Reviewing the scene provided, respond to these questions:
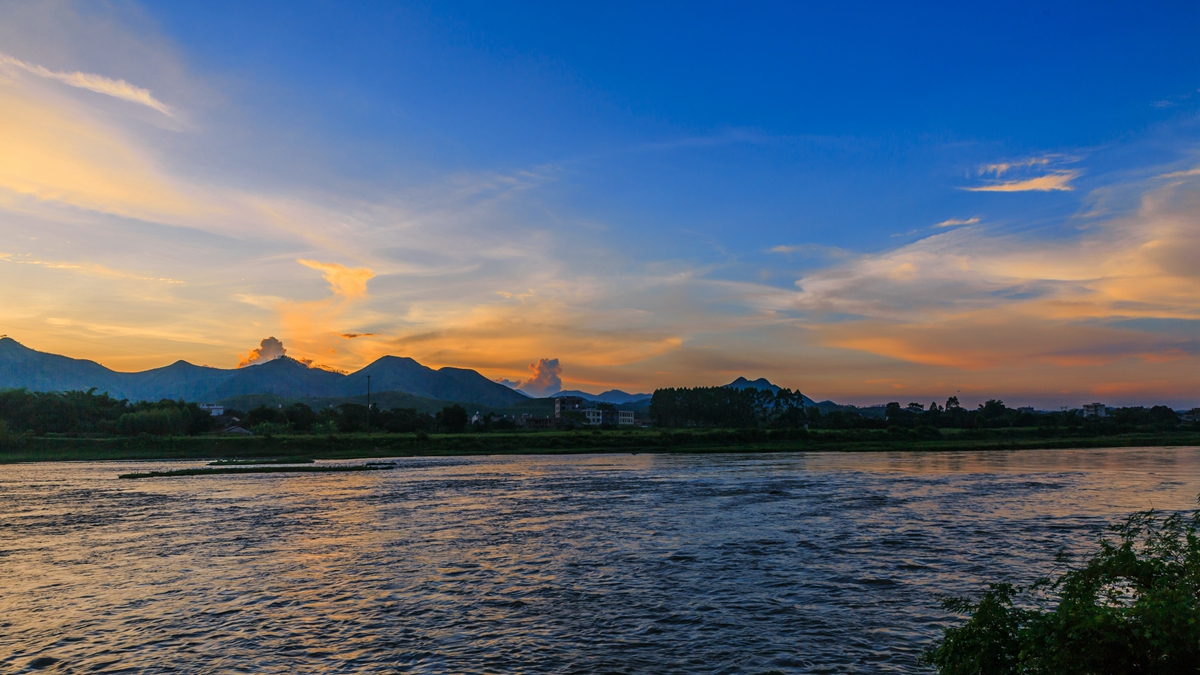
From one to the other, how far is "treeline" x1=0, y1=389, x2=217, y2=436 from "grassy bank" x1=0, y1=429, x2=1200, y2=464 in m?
18.0

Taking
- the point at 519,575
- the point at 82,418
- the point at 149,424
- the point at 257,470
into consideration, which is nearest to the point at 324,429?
the point at 149,424

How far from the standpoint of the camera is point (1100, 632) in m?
7.66

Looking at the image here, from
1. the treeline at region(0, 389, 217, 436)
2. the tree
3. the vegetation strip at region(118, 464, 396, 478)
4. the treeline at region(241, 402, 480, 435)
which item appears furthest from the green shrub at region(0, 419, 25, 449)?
the tree

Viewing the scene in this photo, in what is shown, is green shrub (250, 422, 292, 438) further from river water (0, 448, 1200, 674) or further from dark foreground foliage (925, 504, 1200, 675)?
dark foreground foliage (925, 504, 1200, 675)

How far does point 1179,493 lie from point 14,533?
67.8 meters

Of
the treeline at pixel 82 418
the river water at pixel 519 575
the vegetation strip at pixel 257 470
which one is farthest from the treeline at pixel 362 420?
the river water at pixel 519 575

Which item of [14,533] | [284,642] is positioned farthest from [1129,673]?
[14,533]

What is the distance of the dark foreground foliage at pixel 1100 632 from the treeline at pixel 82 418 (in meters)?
159

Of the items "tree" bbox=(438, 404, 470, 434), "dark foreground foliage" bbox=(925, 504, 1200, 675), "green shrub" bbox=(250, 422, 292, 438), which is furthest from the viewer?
"tree" bbox=(438, 404, 470, 434)

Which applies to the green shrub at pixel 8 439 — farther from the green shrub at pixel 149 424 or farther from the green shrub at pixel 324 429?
the green shrub at pixel 324 429

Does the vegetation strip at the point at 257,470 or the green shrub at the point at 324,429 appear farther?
the green shrub at the point at 324,429

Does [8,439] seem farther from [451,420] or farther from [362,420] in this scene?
[451,420]

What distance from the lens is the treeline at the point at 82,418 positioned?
141m

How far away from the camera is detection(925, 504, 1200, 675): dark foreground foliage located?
292 inches
